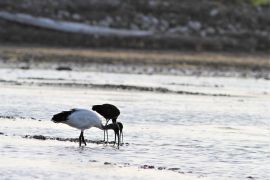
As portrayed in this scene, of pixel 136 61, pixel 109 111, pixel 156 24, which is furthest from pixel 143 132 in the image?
pixel 156 24

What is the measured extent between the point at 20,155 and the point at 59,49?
2729cm

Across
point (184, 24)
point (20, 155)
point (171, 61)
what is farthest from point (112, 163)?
point (184, 24)

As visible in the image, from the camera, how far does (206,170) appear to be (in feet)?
50.0

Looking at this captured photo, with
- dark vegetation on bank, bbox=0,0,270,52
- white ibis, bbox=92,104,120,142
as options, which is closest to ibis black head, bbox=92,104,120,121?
white ibis, bbox=92,104,120,142

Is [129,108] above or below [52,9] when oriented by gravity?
below

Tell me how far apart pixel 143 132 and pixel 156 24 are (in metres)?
29.3

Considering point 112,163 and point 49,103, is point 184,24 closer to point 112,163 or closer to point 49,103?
point 49,103

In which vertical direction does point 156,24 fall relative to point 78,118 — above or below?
above

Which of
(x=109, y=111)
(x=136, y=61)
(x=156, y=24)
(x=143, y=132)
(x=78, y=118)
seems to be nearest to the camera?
(x=78, y=118)

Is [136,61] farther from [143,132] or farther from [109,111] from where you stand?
[109,111]

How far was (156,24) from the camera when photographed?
1908 inches

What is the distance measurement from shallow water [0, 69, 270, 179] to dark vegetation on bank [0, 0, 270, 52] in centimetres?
1218

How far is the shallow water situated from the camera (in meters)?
15.0

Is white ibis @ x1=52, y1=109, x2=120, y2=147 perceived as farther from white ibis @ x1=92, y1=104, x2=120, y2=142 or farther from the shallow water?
white ibis @ x1=92, y1=104, x2=120, y2=142
